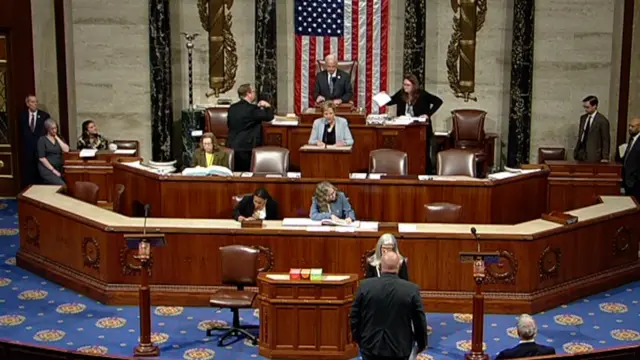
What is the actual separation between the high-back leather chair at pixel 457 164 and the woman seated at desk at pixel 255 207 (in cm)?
248

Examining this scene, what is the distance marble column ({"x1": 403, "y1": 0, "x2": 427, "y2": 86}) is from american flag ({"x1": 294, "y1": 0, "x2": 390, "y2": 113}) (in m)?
0.40

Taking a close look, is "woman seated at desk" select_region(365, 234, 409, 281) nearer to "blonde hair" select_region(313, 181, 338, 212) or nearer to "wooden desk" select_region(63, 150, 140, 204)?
"blonde hair" select_region(313, 181, 338, 212)

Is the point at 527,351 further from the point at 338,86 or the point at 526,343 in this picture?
the point at 338,86

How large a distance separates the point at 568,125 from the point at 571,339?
291 inches

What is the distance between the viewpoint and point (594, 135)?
14.8 meters

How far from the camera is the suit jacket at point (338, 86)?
15016 mm

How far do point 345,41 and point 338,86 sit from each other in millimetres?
1740

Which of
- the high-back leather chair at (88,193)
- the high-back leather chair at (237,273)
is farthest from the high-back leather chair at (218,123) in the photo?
the high-back leather chair at (237,273)

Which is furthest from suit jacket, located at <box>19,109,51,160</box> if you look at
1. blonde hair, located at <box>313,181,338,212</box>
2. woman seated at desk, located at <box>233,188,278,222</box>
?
blonde hair, located at <box>313,181,338,212</box>

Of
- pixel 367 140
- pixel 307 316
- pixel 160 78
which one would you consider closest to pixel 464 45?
pixel 367 140

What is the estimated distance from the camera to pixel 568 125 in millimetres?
16672

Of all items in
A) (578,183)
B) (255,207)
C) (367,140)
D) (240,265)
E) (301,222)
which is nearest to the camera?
(240,265)

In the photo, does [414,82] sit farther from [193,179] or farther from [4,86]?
[4,86]

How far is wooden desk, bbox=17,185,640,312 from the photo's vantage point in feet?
34.4
